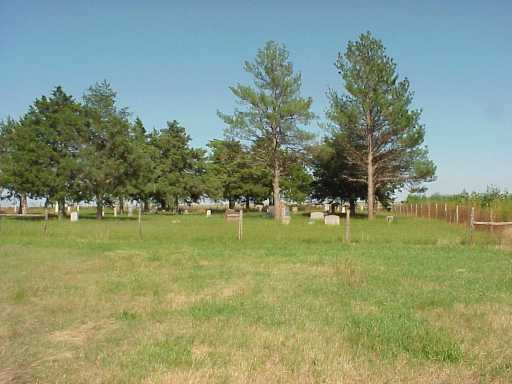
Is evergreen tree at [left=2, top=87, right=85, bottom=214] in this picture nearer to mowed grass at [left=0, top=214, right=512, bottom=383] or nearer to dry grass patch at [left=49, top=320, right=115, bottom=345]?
Answer: mowed grass at [left=0, top=214, right=512, bottom=383]

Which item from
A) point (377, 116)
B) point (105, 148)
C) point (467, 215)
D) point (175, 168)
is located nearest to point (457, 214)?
point (467, 215)

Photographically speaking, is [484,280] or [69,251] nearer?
[484,280]

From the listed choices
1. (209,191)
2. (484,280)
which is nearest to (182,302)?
(484,280)

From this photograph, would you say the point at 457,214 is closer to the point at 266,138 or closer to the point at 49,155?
the point at 266,138

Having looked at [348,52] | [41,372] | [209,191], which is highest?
[348,52]

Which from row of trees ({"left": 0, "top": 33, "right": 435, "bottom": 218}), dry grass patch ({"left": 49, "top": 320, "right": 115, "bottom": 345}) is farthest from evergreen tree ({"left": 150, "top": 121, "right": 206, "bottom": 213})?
dry grass patch ({"left": 49, "top": 320, "right": 115, "bottom": 345})

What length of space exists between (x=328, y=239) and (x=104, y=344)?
50.0ft

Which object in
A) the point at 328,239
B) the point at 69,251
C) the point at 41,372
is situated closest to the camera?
the point at 41,372

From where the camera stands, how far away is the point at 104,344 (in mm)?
5566

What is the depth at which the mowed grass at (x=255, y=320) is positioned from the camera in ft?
15.5

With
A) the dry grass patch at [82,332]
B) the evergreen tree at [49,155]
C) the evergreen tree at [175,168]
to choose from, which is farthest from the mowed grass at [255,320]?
the evergreen tree at [175,168]

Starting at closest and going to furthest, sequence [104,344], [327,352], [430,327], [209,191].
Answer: [327,352], [104,344], [430,327], [209,191]

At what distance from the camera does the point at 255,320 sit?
21.6 feet

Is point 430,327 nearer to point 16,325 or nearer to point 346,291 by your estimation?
point 346,291
